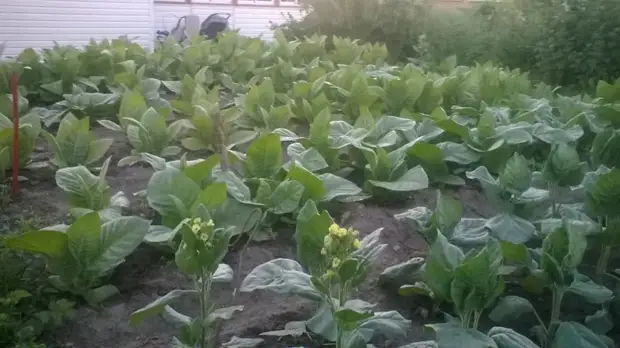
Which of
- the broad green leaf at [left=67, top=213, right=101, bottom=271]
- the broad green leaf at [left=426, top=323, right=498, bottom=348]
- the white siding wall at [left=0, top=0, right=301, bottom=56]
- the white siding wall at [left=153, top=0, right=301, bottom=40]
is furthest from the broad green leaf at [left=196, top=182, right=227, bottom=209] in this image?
the white siding wall at [left=153, top=0, right=301, bottom=40]

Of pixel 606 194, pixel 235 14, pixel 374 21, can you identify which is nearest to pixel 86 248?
pixel 606 194

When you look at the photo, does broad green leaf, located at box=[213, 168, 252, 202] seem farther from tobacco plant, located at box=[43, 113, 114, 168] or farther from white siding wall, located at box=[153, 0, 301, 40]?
white siding wall, located at box=[153, 0, 301, 40]

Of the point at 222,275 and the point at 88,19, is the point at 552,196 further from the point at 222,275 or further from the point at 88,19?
the point at 88,19

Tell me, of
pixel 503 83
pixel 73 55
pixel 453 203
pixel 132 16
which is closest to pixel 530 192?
pixel 453 203

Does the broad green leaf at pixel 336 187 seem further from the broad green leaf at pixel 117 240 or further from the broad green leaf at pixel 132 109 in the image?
the broad green leaf at pixel 132 109

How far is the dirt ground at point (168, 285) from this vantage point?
1867 millimetres

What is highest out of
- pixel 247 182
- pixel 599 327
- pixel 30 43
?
pixel 247 182

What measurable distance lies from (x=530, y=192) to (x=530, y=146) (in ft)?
2.81

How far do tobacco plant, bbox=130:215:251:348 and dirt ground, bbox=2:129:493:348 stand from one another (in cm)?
11

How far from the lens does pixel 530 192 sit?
7.61 feet

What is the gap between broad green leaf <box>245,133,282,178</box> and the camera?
97.7 inches

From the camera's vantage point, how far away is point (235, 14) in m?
14.5

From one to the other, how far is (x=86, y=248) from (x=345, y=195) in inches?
39.2

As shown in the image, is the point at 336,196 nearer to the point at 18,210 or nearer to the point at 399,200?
the point at 399,200
